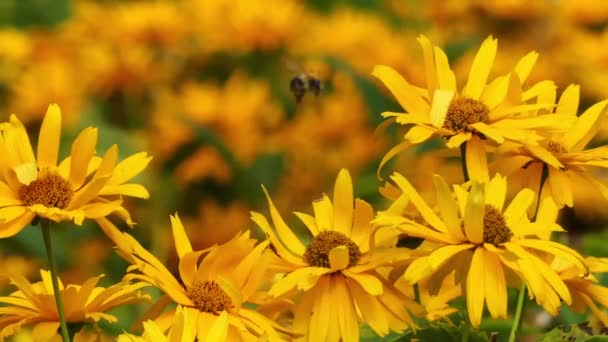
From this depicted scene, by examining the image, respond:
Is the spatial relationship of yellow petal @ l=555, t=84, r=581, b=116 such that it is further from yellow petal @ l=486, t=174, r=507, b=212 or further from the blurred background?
the blurred background

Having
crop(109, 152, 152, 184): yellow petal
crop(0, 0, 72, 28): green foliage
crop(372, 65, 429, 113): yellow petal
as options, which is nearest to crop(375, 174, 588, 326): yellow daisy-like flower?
crop(372, 65, 429, 113): yellow petal

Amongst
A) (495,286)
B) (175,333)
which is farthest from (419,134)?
(175,333)

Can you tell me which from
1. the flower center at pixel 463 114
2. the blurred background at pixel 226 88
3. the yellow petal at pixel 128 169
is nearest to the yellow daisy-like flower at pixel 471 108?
the flower center at pixel 463 114

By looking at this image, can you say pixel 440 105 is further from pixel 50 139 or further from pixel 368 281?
pixel 50 139

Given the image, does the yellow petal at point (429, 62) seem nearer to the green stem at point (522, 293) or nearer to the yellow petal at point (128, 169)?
the green stem at point (522, 293)

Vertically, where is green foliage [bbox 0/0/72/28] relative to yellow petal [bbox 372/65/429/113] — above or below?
below

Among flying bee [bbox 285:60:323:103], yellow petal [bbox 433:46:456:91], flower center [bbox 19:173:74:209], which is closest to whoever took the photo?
flower center [bbox 19:173:74:209]

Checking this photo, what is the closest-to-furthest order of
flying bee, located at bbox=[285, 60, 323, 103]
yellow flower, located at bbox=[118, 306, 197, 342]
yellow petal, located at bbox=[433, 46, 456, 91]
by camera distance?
yellow flower, located at bbox=[118, 306, 197, 342], yellow petal, located at bbox=[433, 46, 456, 91], flying bee, located at bbox=[285, 60, 323, 103]

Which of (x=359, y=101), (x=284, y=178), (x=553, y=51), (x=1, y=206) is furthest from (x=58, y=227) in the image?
(x=1, y=206)
